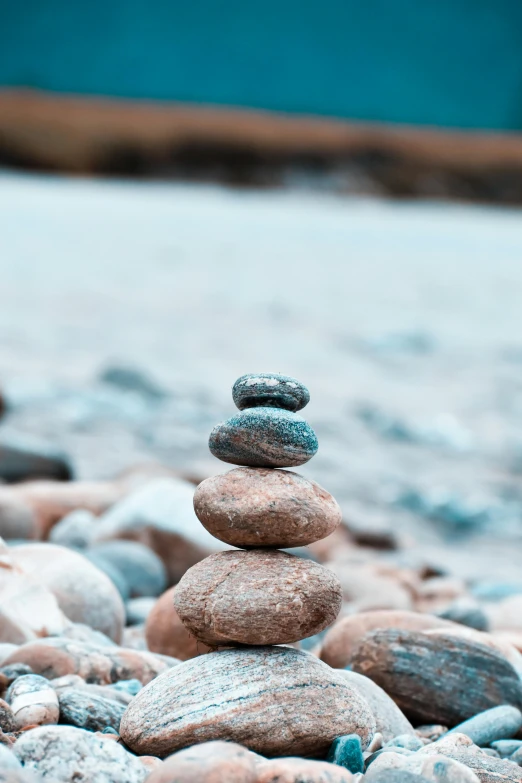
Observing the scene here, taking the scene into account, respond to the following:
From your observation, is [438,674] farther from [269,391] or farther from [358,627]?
[269,391]

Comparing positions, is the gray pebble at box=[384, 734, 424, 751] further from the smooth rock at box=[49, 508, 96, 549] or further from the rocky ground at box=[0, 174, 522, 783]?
the smooth rock at box=[49, 508, 96, 549]

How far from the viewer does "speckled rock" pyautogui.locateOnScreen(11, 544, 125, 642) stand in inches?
160

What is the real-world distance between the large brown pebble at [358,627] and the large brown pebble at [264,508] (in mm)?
1149

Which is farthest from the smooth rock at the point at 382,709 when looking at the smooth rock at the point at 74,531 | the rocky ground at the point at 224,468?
the smooth rock at the point at 74,531

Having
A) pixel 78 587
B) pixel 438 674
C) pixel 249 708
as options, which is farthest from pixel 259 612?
pixel 78 587

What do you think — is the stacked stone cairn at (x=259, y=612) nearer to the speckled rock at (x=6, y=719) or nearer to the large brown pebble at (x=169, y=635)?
the speckled rock at (x=6, y=719)

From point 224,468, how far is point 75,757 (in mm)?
7507

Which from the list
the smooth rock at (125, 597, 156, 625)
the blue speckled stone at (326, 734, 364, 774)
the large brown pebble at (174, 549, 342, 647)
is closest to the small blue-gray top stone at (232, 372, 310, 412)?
the large brown pebble at (174, 549, 342, 647)

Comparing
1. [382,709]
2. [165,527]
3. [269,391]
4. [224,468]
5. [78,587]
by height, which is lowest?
[382,709]

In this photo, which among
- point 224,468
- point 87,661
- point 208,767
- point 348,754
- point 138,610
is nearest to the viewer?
point 208,767

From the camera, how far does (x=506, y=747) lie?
128 inches

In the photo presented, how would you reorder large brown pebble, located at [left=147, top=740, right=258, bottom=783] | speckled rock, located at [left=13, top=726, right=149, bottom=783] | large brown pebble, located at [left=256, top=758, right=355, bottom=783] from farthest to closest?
speckled rock, located at [left=13, top=726, right=149, bottom=783] < large brown pebble, located at [left=256, top=758, right=355, bottom=783] < large brown pebble, located at [left=147, top=740, right=258, bottom=783]

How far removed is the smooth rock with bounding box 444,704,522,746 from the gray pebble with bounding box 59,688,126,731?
4.33 feet

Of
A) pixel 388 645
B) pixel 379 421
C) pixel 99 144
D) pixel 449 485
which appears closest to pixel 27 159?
pixel 99 144
